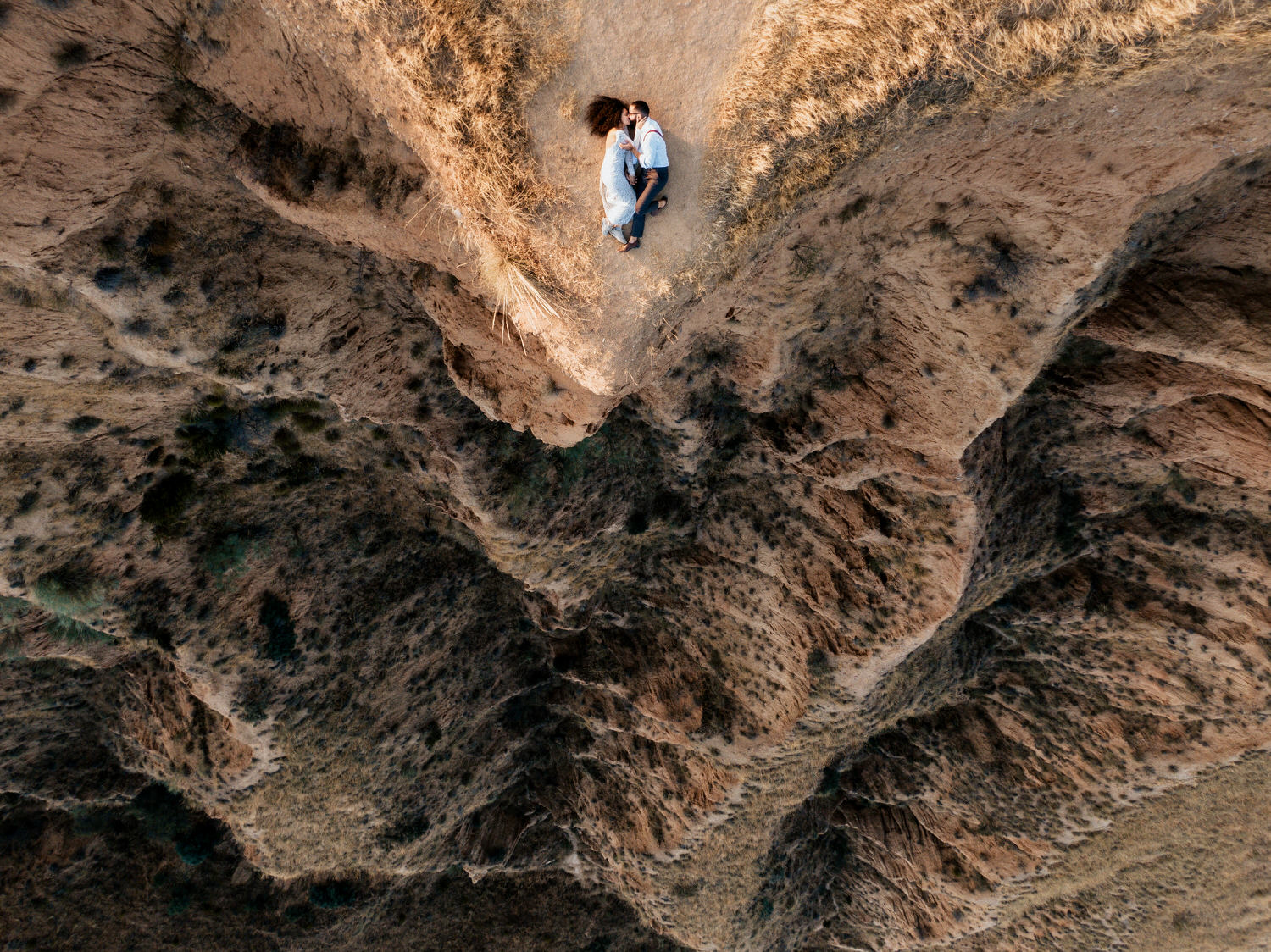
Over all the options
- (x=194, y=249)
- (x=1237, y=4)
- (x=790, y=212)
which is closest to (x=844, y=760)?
(x=790, y=212)

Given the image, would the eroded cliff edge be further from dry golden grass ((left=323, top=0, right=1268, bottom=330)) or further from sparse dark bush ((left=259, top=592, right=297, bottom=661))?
dry golden grass ((left=323, top=0, right=1268, bottom=330))

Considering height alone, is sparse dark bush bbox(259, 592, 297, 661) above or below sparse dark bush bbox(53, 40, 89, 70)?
below

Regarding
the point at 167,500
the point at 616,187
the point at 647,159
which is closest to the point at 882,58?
the point at 647,159

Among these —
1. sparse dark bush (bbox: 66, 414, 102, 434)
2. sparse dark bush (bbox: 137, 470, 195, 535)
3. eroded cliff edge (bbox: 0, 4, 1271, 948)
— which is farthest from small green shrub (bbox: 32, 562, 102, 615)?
sparse dark bush (bbox: 66, 414, 102, 434)

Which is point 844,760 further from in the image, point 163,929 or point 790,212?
point 163,929

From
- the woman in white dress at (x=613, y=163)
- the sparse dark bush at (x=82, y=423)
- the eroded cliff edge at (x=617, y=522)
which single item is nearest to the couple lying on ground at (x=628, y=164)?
the woman in white dress at (x=613, y=163)

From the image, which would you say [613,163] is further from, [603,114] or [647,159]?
[603,114]

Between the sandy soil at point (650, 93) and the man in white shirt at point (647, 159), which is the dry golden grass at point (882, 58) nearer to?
the sandy soil at point (650, 93)
